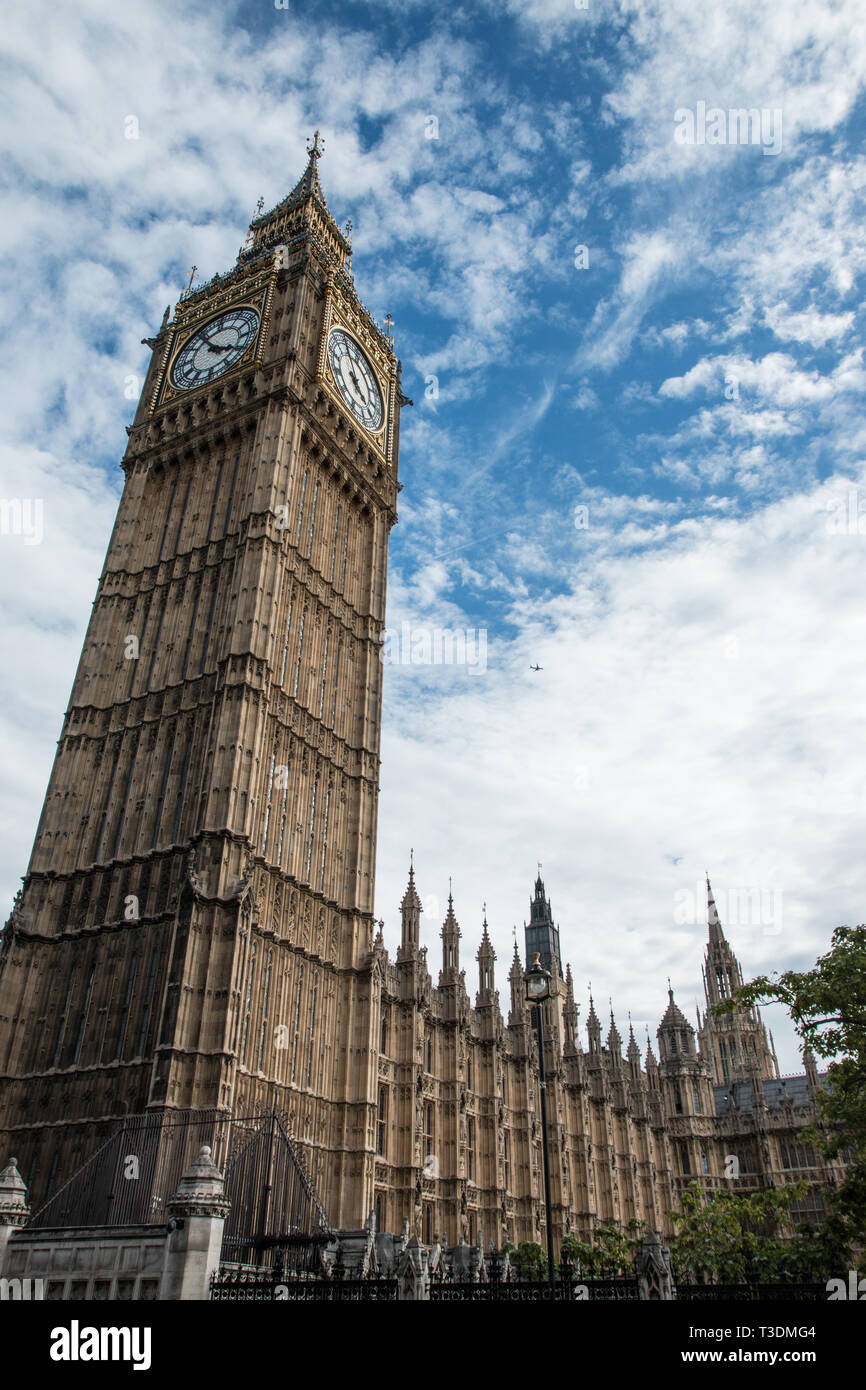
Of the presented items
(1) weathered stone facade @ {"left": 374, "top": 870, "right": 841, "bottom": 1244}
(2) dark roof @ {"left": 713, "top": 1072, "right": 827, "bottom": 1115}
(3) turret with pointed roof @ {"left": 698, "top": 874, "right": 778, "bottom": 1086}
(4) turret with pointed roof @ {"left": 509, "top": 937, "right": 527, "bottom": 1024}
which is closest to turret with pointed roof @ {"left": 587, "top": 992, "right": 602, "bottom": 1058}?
(1) weathered stone facade @ {"left": 374, "top": 870, "right": 841, "bottom": 1244}

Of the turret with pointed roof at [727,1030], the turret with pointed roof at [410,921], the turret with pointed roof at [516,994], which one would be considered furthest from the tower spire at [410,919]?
the turret with pointed roof at [727,1030]

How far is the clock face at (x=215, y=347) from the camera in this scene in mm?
47719

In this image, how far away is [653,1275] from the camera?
52.6 ft

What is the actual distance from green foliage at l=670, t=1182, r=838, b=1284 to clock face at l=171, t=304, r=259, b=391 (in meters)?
40.6

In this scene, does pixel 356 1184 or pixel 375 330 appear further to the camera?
pixel 375 330

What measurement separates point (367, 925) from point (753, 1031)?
7213 cm

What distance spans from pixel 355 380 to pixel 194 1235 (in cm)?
4286

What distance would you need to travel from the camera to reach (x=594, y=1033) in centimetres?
6166

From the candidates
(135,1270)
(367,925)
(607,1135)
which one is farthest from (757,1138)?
(135,1270)

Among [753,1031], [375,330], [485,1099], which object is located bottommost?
[485,1099]

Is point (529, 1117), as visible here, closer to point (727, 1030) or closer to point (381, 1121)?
point (381, 1121)

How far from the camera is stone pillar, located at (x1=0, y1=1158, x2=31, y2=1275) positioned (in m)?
18.2
